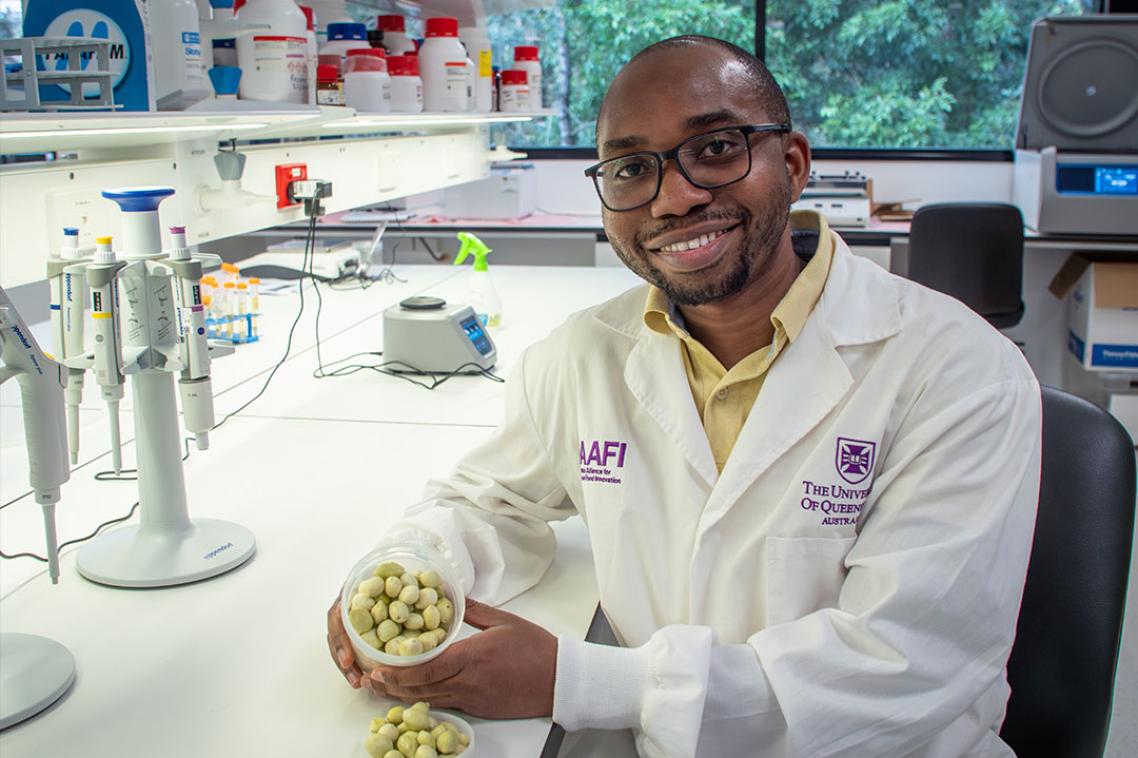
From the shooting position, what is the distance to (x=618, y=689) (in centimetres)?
101

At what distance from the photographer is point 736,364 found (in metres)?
1.24

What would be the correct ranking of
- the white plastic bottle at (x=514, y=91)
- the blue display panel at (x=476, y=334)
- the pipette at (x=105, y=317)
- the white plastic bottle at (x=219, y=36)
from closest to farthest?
the pipette at (x=105, y=317) < the white plastic bottle at (x=219, y=36) < the blue display panel at (x=476, y=334) < the white plastic bottle at (x=514, y=91)

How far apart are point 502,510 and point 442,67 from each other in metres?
1.51

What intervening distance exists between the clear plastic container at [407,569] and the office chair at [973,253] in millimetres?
→ 3137

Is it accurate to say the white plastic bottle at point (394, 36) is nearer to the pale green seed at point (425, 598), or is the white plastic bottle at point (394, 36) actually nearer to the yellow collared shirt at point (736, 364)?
the yellow collared shirt at point (736, 364)

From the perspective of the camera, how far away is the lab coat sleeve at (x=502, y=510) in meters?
1.22

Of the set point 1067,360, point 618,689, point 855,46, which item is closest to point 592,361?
point 618,689

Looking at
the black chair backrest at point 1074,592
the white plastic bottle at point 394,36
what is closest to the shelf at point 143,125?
the white plastic bottle at point 394,36

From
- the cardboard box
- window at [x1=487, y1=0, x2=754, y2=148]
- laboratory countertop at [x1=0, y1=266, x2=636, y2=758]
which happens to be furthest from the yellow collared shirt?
window at [x1=487, y1=0, x2=754, y2=148]

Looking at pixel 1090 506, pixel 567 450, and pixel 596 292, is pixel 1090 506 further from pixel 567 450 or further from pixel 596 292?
pixel 596 292

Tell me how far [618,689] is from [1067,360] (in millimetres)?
4188

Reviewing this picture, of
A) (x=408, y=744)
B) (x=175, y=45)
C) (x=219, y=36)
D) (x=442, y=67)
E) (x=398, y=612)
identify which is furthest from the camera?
(x=442, y=67)

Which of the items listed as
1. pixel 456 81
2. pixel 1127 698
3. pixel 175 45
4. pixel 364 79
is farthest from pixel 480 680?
pixel 1127 698

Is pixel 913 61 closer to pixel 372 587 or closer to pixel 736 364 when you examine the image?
pixel 736 364
